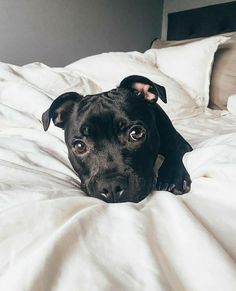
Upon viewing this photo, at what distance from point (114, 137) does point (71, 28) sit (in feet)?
6.32

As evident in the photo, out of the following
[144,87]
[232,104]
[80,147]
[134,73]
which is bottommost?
Answer: [232,104]

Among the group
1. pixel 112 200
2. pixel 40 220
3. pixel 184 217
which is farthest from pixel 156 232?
pixel 112 200

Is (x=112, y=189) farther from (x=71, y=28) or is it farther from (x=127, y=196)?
(x=71, y=28)

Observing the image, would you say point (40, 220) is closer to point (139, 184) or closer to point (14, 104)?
point (139, 184)

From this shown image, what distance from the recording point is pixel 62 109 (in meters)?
1.10

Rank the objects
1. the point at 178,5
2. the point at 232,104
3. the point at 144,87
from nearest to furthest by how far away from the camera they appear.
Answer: the point at 144,87, the point at 232,104, the point at 178,5

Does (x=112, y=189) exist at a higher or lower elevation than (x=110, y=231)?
lower

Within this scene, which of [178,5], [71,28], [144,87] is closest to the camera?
[144,87]

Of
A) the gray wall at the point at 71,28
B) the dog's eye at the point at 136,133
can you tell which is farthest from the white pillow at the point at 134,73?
the dog's eye at the point at 136,133

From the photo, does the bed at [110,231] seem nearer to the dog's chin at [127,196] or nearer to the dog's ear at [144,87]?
the dog's chin at [127,196]

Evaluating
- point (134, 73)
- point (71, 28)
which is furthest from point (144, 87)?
point (71, 28)

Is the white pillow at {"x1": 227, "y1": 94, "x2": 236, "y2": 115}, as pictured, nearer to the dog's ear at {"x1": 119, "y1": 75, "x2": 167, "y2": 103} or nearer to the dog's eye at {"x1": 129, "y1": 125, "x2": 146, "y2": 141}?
the dog's ear at {"x1": 119, "y1": 75, "x2": 167, "y2": 103}

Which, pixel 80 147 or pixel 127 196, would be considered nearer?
pixel 127 196

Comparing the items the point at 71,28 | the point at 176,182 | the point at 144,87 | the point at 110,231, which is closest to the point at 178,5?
the point at 71,28
